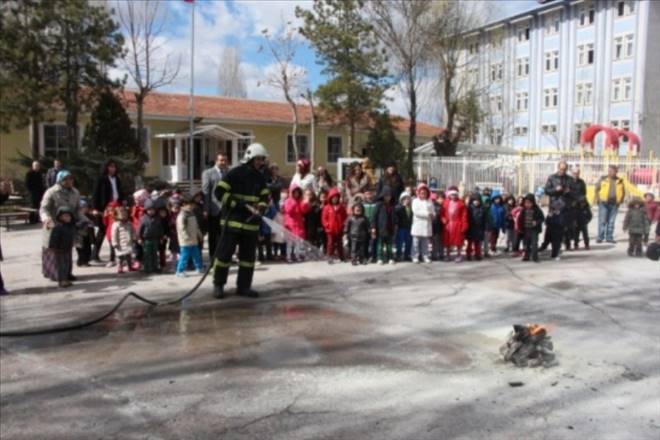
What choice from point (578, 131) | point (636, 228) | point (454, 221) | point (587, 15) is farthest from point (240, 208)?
point (587, 15)

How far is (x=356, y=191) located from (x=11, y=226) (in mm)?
9149

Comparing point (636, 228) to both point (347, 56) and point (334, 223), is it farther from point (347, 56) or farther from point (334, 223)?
point (347, 56)

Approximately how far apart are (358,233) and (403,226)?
2.71 ft

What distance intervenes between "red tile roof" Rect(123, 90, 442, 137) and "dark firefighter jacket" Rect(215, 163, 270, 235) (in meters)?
20.8

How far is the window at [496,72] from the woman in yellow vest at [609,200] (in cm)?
3423

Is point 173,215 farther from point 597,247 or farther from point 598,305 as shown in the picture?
point 597,247

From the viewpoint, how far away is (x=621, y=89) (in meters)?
40.3

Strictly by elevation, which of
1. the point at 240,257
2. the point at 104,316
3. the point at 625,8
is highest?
the point at 625,8

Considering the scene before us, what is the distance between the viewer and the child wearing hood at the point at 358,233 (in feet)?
32.7

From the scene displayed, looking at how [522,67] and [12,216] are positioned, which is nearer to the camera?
[12,216]

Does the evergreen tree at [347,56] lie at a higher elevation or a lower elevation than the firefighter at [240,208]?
higher

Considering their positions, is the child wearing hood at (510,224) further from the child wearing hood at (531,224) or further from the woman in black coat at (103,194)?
the woman in black coat at (103,194)

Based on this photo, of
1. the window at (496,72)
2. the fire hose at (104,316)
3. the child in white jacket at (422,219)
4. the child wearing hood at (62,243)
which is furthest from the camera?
the window at (496,72)

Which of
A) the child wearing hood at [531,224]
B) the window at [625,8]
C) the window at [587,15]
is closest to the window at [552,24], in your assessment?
the window at [587,15]
